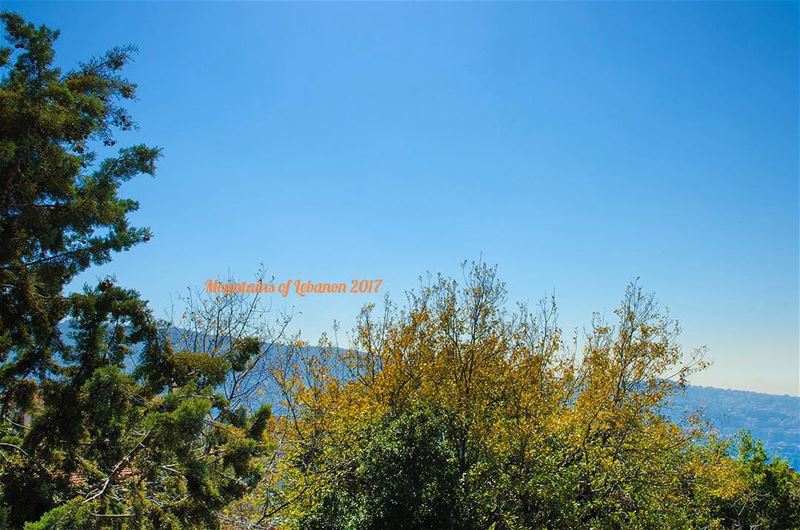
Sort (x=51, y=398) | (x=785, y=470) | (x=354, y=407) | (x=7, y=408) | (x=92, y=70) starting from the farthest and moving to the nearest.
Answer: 1. (x=785, y=470)
2. (x=354, y=407)
3. (x=92, y=70)
4. (x=7, y=408)
5. (x=51, y=398)

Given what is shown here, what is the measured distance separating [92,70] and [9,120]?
6.60 feet

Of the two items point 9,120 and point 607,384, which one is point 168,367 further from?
point 607,384

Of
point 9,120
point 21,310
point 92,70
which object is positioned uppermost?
point 92,70

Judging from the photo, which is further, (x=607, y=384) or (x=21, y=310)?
(x=607, y=384)

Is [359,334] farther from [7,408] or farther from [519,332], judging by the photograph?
[7,408]

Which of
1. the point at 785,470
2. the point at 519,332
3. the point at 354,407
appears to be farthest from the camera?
the point at 785,470

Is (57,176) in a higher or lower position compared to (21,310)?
higher

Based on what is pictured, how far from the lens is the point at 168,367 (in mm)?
5766

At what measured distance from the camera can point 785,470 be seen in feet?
62.2

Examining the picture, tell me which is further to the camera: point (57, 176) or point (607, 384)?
point (607, 384)

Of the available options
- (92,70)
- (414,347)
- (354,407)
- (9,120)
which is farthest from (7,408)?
(414,347)

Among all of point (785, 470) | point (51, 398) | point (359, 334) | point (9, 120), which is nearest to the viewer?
point (9, 120)

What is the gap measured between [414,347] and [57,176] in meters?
10.7


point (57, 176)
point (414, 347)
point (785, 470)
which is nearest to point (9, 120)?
point (57, 176)
